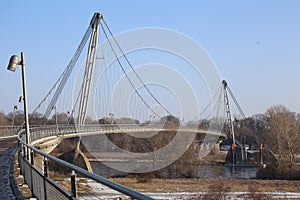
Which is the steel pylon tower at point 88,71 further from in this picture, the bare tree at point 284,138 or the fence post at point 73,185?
the fence post at point 73,185

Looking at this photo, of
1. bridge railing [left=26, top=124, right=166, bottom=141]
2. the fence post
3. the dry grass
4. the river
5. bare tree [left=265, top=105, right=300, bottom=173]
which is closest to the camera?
the fence post

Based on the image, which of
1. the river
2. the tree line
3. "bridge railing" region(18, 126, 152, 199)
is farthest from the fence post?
the tree line

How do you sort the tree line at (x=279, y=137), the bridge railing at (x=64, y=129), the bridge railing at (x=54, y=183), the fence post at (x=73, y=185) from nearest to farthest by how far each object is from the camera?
the bridge railing at (x=54, y=183)
the fence post at (x=73, y=185)
the bridge railing at (x=64, y=129)
the tree line at (x=279, y=137)

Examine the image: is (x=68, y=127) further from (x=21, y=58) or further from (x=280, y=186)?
(x=21, y=58)

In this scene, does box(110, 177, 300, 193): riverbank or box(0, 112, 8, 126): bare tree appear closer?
box(110, 177, 300, 193): riverbank

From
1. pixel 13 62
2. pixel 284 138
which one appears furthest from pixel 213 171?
pixel 13 62

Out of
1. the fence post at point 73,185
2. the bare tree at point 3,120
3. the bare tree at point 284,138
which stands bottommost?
the bare tree at point 284,138

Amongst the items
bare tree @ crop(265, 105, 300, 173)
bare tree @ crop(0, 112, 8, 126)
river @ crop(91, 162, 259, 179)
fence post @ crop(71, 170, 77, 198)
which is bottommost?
river @ crop(91, 162, 259, 179)

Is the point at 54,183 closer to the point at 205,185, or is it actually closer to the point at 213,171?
the point at 205,185

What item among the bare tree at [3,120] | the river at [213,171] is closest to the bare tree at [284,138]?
the river at [213,171]

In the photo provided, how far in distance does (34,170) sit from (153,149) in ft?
138

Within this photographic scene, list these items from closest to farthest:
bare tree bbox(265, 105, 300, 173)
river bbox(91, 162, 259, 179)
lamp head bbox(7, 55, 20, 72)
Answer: lamp head bbox(7, 55, 20, 72), river bbox(91, 162, 259, 179), bare tree bbox(265, 105, 300, 173)

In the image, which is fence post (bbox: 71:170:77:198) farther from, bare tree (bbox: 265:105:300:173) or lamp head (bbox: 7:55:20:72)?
bare tree (bbox: 265:105:300:173)

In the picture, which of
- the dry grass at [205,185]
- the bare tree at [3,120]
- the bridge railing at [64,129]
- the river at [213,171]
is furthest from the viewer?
the bare tree at [3,120]
